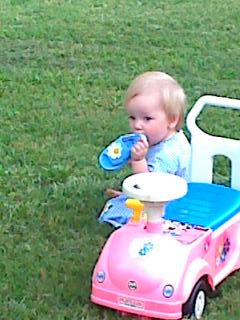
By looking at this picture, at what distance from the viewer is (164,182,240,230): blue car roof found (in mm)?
2986

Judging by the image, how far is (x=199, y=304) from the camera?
9.29 ft

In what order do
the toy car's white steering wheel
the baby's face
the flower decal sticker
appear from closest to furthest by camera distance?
the toy car's white steering wheel < the flower decal sticker < the baby's face

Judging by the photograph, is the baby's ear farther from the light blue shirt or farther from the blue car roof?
the blue car roof

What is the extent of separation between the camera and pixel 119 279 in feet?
9.00

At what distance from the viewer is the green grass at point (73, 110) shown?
9.96 feet

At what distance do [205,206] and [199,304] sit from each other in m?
0.39

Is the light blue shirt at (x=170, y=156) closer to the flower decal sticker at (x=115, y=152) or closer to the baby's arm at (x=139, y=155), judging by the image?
the baby's arm at (x=139, y=155)

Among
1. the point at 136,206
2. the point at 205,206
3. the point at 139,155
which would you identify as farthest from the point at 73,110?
the point at 136,206

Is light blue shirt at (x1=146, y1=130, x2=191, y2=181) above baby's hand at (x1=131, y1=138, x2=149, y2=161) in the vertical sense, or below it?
below

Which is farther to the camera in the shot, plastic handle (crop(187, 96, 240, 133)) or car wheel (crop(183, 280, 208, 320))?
plastic handle (crop(187, 96, 240, 133))

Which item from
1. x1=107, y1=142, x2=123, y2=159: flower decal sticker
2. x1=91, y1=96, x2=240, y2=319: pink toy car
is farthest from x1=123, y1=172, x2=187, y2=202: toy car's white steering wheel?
x1=107, y1=142, x2=123, y2=159: flower decal sticker

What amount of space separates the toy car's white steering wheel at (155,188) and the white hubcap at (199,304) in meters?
0.33

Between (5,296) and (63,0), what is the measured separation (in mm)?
4953

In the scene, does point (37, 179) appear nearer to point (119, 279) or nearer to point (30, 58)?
point (119, 279)
